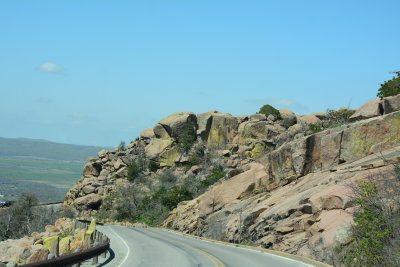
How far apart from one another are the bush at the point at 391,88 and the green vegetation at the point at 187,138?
45851mm

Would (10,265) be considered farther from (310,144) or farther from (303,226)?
(310,144)

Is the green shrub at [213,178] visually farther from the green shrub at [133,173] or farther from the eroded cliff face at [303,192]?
the green shrub at [133,173]

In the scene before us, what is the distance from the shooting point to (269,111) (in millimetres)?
95750

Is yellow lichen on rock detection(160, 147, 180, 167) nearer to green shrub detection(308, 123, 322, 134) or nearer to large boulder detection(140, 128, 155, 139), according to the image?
large boulder detection(140, 128, 155, 139)

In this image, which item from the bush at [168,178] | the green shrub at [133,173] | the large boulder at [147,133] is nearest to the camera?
the bush at [168,178]

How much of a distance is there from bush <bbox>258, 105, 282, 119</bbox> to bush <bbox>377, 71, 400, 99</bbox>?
4641cm

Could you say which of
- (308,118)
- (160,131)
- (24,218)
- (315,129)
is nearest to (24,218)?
(24,218)

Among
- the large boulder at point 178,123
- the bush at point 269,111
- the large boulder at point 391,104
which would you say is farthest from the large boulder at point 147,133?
the large boulder at point 391,104

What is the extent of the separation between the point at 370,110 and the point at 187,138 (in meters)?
53.9

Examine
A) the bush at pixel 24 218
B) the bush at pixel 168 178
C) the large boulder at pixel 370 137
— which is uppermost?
Result: the large boulder at pixel 370 137

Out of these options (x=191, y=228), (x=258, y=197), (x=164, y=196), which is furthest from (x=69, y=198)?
(x=258, y=197)

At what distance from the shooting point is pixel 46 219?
2704 inches

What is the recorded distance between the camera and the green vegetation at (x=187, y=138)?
8994 centimetres

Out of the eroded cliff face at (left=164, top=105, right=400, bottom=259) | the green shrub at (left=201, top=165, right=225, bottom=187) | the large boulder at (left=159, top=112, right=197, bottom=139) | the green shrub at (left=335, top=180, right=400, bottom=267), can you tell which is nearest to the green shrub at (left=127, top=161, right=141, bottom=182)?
the large boulder at (left=159, top=112, right=197, bottom=139)
